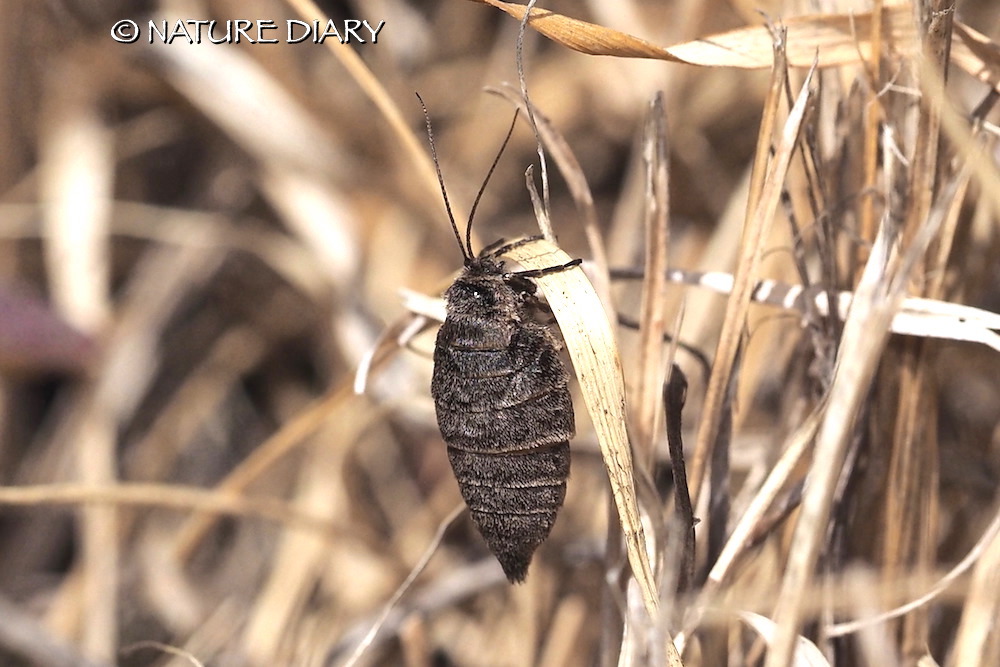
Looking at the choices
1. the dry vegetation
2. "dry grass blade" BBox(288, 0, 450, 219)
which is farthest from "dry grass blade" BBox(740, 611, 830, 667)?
"dry grass blade" BBox(288, 0, 450, 219)

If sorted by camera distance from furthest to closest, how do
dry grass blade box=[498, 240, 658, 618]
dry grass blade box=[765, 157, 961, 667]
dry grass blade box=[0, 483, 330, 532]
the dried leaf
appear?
dry grass blade box=[0, 483, 330, 532] → the dried leaf → dry grass blade box=[498, 240, 658, 618] → dry grass blade box=[765, 157, 961, 667]

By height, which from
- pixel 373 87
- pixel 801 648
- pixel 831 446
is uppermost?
pixel 373 87

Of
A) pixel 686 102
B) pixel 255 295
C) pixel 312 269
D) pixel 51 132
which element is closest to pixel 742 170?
pixel 686 102

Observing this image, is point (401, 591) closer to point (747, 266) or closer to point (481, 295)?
point (481, 295)

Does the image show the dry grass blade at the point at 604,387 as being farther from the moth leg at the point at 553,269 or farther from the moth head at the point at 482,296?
the moth head at the point at 482,296

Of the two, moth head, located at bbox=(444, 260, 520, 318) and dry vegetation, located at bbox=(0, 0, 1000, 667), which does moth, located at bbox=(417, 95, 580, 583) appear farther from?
dry vegetation, located at bbox=(0, 0, 1000, 667)

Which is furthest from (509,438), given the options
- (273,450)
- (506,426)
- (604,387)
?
(273,450)
